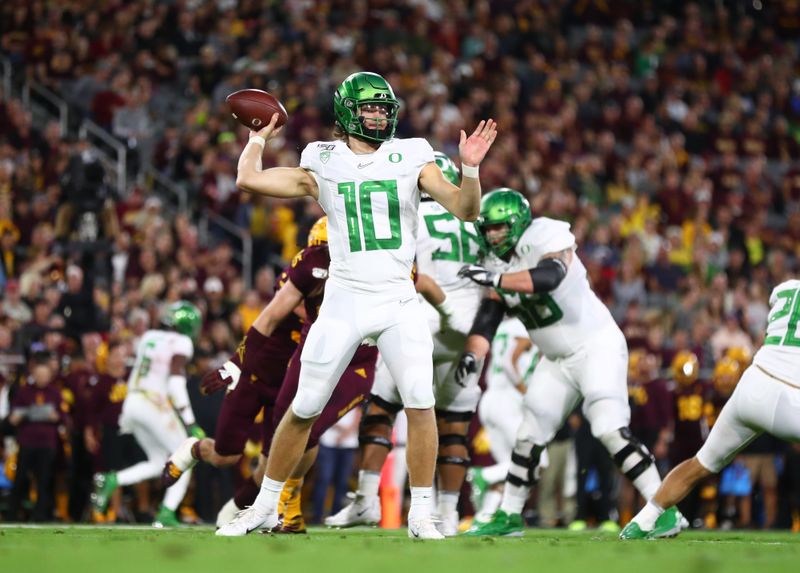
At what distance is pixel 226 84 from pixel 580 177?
482cm

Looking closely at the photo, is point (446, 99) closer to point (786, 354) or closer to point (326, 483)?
point (326, 483)

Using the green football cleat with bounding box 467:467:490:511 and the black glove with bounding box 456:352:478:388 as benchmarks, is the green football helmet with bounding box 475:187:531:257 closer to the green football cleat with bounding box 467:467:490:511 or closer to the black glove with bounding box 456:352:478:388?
the black glove with bounding box 456:352:478:388

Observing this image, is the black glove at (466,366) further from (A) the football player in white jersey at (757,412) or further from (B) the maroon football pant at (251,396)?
(A) the football player in white jersey at (757,412)

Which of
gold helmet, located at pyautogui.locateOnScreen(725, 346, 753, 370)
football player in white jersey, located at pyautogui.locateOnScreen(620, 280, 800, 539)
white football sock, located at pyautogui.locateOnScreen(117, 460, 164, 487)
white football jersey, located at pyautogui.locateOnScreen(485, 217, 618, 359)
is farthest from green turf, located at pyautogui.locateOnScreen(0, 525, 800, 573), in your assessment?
gold helmet, located at pyautogui.locateOnScreen(725, 346, 753, 370)

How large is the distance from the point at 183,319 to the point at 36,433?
5.95 feet

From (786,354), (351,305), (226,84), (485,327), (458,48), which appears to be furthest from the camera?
(458,48)

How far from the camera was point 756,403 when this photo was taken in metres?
7.34

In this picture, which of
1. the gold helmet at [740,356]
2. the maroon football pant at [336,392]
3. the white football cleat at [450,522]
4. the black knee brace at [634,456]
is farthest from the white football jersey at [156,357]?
the gold helmet at [740,356]

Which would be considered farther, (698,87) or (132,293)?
(698,87)

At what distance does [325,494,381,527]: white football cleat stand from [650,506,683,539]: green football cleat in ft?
6.27

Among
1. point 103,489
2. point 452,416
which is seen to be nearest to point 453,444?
point 452,416

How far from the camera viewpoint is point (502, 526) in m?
8.62

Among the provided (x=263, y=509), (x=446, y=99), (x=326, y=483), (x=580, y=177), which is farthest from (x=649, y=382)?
(x=263, y=509)

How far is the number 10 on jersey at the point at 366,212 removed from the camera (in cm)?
691
